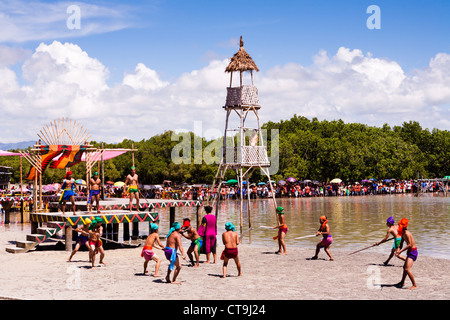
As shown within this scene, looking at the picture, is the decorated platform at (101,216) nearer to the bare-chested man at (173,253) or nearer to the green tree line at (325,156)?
the bare-chested man at (173,253)

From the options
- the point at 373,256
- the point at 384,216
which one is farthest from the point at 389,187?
the point at 373,256

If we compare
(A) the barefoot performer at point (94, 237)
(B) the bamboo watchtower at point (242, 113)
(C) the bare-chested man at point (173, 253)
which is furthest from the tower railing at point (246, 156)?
(C) the bare-chested man at point (173, 253)

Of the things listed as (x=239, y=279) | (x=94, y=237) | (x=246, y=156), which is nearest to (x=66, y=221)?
(x=94, y=237)

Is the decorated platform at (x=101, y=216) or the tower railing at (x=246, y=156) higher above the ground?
the tower railing at (x=246, y=156)

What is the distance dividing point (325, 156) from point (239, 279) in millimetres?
72516

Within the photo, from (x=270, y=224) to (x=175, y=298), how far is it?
22.0m

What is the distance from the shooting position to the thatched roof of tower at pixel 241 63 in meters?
29.3

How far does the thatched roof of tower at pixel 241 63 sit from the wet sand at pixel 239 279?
451 inches

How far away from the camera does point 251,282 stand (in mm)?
15250

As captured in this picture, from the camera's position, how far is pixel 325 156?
284ft

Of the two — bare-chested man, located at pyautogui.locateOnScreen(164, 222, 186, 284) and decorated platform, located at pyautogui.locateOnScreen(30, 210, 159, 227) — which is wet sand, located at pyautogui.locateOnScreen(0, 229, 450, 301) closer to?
bare-chested man, located at pyautogui.locateOnScreen(164, 222, 186, 284)

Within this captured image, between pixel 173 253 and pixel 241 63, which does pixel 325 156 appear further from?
pixel 173 253

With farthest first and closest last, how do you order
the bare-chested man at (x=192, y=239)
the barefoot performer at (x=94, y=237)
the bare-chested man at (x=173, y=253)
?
the barefoot performer at (x=94, y=237) < the bare-chested man at (x=192, y=239) < the bare-chested man at (x=173, y=253)
